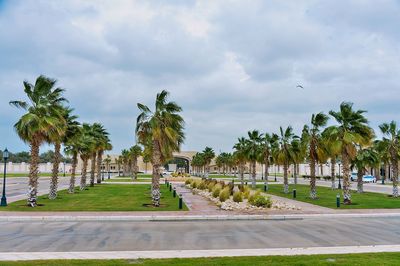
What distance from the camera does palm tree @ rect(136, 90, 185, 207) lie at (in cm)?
2594

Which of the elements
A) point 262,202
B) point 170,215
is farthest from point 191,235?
point 262,202

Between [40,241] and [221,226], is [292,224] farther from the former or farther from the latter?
[40,241]

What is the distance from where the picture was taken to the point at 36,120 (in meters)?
24.4

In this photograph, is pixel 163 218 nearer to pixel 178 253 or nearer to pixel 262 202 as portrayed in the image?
pixel 262 202

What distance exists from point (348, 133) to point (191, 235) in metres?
17.2

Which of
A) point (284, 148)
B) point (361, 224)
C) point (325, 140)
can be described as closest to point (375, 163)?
point (284, 148)

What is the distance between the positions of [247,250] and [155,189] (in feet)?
47.8

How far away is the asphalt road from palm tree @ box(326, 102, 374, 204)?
27.7ft

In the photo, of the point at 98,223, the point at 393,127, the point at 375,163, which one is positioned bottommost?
the point at 98,223

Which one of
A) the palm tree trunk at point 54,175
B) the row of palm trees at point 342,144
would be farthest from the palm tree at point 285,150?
the palm tree trunk at point 54,175

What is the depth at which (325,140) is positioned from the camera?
96.6 ft

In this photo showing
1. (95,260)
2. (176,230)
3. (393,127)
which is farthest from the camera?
(393,127)

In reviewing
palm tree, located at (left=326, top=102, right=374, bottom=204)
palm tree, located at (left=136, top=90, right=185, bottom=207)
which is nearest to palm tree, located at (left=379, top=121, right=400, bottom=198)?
palm tree, located at (left=326, top=102, right=374, bottom=204)

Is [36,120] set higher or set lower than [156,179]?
higher
